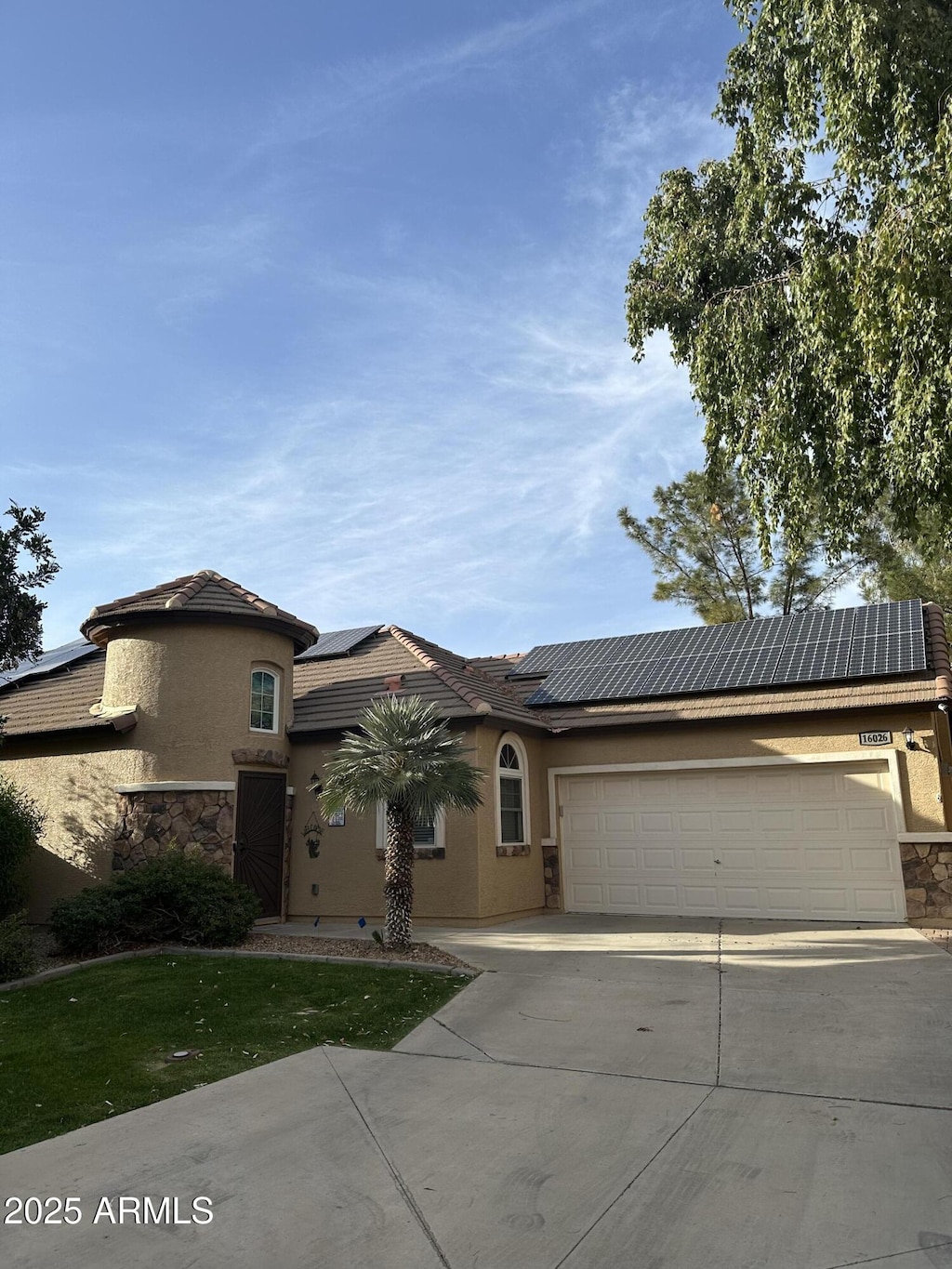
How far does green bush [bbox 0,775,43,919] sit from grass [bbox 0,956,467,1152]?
3292 millimetres

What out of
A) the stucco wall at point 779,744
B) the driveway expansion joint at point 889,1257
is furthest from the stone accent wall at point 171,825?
the driveway expansion joint at point 889,1257

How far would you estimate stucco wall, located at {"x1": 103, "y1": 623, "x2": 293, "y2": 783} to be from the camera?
1388 centimetres

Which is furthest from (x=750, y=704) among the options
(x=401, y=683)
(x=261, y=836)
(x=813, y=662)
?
(x=261, y=836)

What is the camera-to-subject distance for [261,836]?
14.7 metres

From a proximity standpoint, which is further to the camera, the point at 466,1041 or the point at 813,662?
the point at 813,662

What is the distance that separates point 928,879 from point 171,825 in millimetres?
11387

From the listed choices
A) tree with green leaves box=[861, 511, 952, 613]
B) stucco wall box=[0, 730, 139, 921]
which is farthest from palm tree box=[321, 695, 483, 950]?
tree with green leaves box=[861, 511, 952, 613]

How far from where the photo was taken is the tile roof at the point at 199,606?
14.2 meters

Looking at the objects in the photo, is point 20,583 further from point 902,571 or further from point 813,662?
point 902,571

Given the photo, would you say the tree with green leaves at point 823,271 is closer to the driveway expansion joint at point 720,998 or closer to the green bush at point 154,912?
the driveway expansion joint at point 720,998

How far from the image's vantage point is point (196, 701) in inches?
555

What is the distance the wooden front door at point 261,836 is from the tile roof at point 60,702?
7.36ft

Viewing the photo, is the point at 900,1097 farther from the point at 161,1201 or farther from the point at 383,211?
the point at 383,211

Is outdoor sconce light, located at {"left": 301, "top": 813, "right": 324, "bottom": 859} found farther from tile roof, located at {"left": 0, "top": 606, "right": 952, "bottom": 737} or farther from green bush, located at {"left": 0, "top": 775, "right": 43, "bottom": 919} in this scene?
green bush, located at {"left": 0, "top": 775, "right": 43, "bottom": 919}
